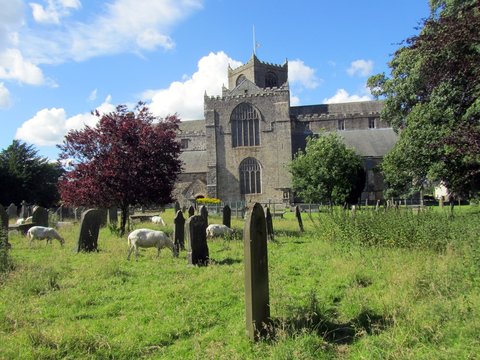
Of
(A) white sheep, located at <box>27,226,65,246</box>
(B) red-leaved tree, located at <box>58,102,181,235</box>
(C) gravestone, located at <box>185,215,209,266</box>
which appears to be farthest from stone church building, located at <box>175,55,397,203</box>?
(C) gravestone, located at <box>185,215,209,266</box>

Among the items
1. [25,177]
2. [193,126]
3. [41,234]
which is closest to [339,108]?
[193,126]

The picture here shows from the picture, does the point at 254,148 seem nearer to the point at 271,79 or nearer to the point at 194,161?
the point at 194,161

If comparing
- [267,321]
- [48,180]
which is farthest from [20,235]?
[48,180]

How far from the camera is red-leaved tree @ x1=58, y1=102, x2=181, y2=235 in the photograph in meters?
14.6

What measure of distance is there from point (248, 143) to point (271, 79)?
18.6m

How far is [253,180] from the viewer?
49625 millimetres

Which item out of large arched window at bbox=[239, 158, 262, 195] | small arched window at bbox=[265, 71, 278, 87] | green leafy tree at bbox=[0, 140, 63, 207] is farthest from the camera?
small arched window at bbox=[265, 71, 278, 87]

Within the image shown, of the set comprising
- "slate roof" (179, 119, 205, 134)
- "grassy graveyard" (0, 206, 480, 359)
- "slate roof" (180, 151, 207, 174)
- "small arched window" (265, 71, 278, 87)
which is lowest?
"grassy graveyard" (0, 206, 480, 359)

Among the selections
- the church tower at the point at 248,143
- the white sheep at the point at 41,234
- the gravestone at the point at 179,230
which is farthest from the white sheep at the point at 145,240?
the church tower at the point at 248,143

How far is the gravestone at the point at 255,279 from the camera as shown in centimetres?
455

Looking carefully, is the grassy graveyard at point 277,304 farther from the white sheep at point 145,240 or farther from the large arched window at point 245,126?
the large arched window at point 245,126

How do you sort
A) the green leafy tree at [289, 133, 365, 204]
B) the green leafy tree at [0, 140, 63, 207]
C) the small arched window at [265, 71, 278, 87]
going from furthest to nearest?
the small arched window at [265, 71, 278, 87] < the green leafy tree at [0, 140, 63, 207] < the green leafy tree at [289, 133, 365, 204]

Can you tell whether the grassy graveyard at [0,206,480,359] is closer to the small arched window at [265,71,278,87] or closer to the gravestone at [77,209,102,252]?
the gravestone at [77,209,102,252]

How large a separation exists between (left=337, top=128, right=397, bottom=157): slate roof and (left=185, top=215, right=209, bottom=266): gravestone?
42.5 meters
